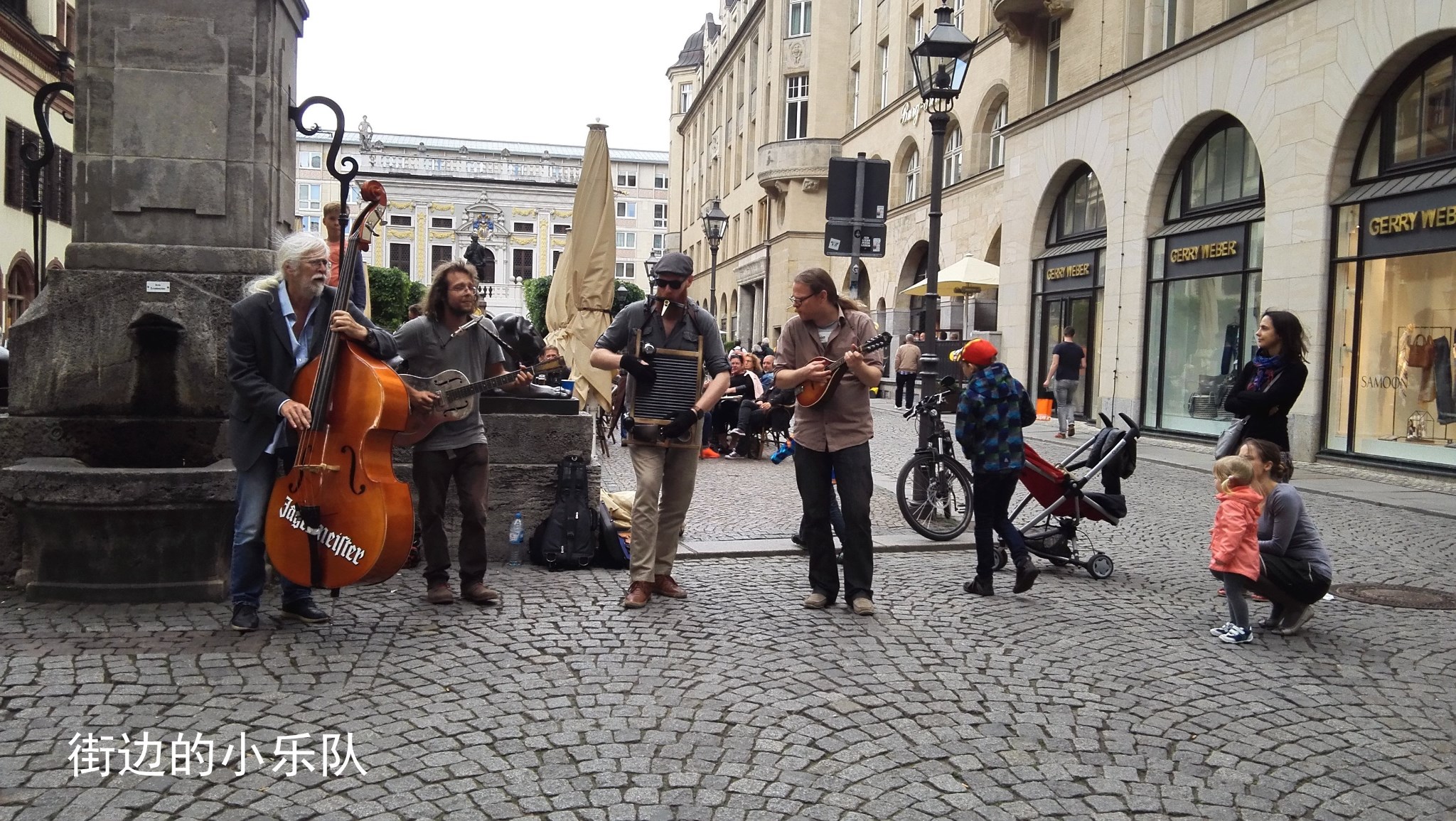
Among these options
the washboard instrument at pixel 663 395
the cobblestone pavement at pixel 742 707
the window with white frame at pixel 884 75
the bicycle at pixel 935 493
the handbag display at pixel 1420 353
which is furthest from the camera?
the window with white frame at pixel 884 75

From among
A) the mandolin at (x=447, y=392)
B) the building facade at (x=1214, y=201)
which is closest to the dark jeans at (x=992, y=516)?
the mandolin at (x=447, y=392)

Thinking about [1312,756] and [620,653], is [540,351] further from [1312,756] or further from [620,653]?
[1312,756]

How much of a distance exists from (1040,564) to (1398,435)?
336 inches

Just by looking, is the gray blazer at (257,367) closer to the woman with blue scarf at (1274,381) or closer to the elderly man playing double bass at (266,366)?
the elderly man playing double bass at (266,366)

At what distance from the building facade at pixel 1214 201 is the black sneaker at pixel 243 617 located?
10.2m

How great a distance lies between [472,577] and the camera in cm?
604

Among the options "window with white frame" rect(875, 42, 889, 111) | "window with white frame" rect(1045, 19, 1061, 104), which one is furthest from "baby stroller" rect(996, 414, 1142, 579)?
"window with white frame" rect(875, 42, 889, 111)

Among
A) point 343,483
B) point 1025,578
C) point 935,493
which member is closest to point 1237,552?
point 1025,578

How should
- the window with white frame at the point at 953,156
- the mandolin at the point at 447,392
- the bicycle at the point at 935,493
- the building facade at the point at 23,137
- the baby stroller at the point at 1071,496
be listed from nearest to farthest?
the mandolin at the point at 447,392 → the baby stroller at the point at 1071,496 → the bicycle at the point at 935,493 → the building facade at the point at 23,137 → the window with white frame at the point at 953,156

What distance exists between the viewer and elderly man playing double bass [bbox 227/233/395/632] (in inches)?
202

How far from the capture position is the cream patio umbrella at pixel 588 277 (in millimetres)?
12641

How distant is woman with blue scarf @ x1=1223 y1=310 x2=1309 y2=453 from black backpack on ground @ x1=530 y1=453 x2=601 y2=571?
4164 mm

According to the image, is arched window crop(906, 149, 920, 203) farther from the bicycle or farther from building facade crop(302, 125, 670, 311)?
building facade crop(302, 125, 670, 311)

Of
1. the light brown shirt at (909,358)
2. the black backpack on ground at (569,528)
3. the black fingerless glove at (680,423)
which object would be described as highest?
the light brown shirt at (909,358)
